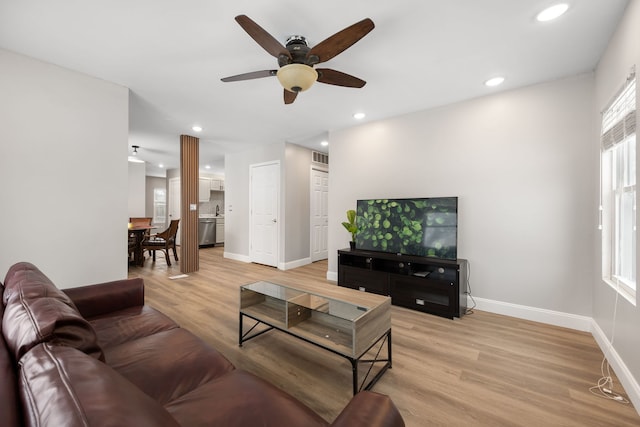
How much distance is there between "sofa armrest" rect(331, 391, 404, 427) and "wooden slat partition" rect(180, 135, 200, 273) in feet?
15.6

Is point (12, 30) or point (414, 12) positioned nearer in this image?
point (414, 12)

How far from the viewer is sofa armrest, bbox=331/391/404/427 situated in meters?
0.83

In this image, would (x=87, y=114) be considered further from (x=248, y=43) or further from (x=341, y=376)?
(x=341, y=376)

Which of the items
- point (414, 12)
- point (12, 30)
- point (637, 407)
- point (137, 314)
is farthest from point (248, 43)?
point (637, 407)

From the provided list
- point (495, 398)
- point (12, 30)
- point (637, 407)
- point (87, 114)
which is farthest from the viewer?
point (87, 114)

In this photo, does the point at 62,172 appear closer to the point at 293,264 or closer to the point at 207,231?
the point at 293,264

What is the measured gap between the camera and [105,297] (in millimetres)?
1949

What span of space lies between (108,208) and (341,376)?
2.99 m

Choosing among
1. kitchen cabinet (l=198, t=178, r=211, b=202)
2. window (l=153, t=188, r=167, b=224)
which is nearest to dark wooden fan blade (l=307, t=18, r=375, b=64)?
kitchen cabinet (l=198, t=178, r=211, b=202)

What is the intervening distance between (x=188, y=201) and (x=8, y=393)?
188 inches

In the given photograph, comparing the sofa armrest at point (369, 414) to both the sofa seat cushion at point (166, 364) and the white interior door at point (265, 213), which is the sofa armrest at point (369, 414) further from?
the white interior door at point (265, 213)

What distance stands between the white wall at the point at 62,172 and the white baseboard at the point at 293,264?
8.83ft

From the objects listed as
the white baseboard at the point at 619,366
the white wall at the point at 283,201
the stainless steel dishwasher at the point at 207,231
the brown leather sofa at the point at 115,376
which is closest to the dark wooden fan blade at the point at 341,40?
the brown leather sofa at the point at 115,376

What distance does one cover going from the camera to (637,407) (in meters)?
1.62
